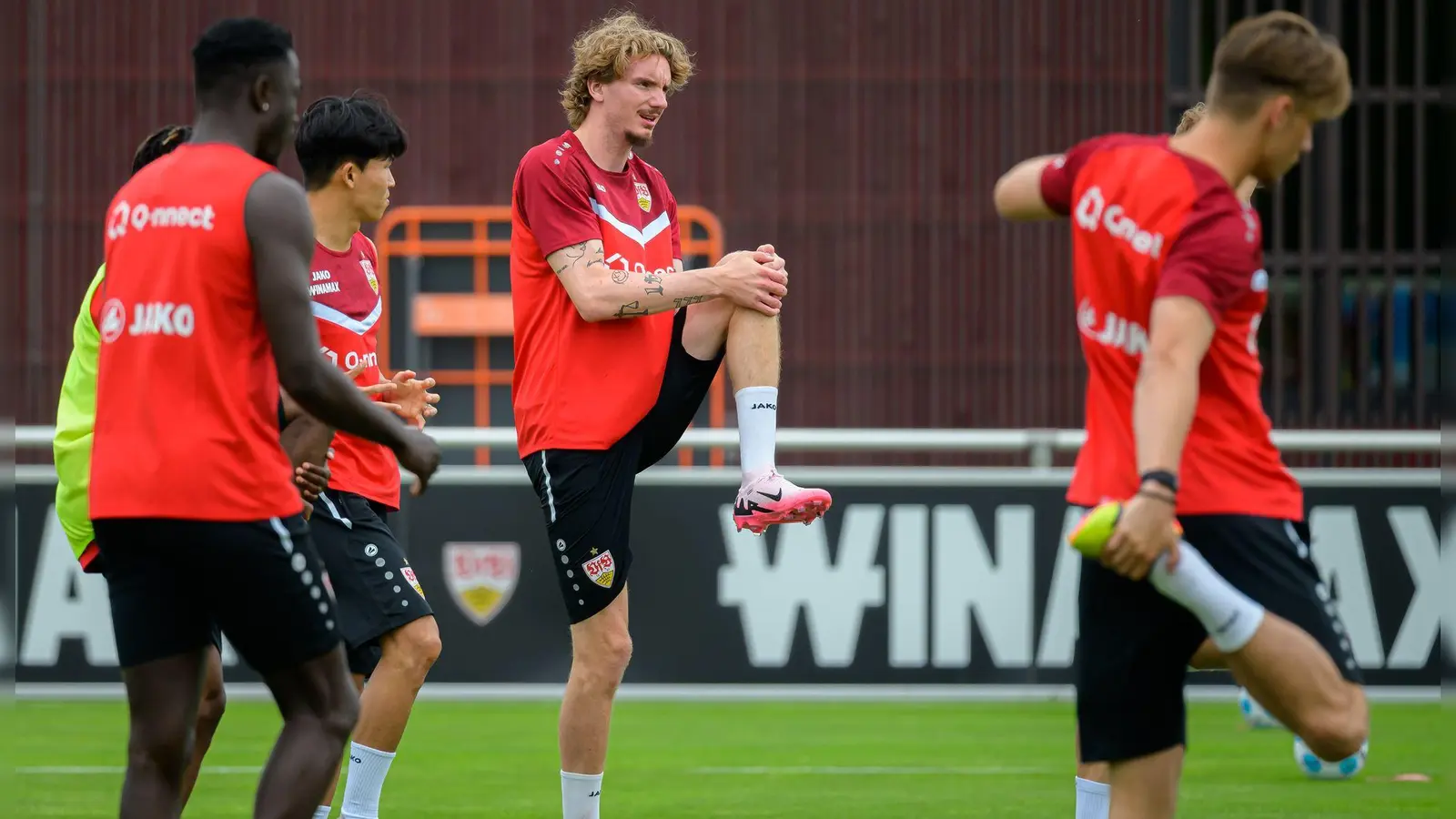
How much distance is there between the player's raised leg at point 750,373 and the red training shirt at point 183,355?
186 centimetres

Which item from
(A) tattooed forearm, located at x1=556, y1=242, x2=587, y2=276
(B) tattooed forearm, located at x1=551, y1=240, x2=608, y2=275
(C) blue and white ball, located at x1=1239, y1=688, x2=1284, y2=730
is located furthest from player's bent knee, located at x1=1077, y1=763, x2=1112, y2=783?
(C) blue and white ball, located at x1=1239, y1=688, x2=1284, y2=730

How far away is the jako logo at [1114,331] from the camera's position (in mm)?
3893

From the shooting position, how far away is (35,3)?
56.0 ft

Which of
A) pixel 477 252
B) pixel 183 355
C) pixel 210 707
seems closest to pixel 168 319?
pixel 183 355

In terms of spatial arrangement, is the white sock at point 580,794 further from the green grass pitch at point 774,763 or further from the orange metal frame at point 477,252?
the orange metal frame at point 477,252

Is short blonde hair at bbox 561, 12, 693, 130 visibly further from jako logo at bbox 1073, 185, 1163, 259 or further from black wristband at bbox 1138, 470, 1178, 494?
black wristband at bbox 1138, 470, 1178, 494

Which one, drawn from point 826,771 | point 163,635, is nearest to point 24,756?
point 826,771

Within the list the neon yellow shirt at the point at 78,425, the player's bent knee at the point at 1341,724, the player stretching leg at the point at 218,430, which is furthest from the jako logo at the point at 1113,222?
the neon yellow shirt at the point at 78,425

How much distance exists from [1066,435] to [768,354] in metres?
5.19

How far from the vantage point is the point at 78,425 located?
508cm

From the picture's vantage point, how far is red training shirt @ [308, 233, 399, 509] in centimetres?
559

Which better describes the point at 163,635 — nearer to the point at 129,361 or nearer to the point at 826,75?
the point at 129,361

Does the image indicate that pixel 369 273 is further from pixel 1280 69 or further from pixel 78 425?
pixel 1280 69

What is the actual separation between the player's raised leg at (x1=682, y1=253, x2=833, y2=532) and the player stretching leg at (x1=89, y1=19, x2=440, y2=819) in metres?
1.57
